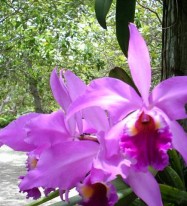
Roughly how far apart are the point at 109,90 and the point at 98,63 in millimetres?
3390

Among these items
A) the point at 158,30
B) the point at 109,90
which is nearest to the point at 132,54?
the point at 109,90

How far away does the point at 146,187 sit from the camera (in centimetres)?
37

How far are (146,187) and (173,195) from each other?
139 millimetres

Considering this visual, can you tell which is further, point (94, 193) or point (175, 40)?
point (175, 40)

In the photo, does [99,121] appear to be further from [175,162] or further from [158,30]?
[158,30]

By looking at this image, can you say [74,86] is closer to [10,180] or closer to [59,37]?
[59,37]

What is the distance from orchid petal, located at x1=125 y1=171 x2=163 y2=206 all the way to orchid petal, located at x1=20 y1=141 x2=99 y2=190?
0.04 m

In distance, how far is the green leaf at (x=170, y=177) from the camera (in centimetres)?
52

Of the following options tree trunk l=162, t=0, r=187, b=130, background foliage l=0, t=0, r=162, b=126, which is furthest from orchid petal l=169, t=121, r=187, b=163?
background foliage l=0, t=0, r=162, b=126

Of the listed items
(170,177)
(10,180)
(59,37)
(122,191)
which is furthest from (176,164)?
(10,180)

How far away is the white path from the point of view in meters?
4.03

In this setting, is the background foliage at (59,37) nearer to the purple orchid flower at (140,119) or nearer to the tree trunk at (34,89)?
the tree trunk at (34,89)

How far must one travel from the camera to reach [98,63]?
371 cm

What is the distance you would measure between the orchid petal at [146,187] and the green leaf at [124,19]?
15.0 inches
